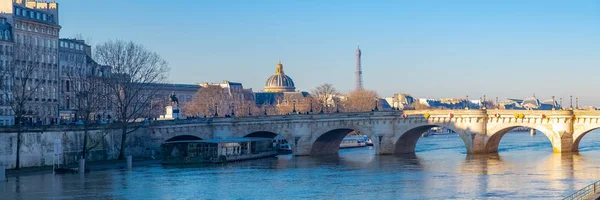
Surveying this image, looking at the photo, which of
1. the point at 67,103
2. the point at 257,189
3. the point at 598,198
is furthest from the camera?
the point at 67,103

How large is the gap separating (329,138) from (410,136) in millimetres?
8324

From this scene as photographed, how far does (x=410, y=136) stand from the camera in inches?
3720

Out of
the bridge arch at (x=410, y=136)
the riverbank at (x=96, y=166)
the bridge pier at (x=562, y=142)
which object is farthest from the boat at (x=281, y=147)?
the bridge pier at (x=562, y=142)

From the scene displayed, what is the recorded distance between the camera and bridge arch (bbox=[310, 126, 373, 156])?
92.1 meters

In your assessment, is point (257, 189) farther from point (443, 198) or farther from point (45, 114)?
point (45, 114)

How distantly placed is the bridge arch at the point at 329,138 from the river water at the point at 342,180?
5561 millimetres

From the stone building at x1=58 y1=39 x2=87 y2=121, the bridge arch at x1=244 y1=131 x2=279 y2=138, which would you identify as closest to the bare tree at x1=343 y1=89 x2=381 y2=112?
the bridge arch at x1=244 y1=131 x2=279 y2=138

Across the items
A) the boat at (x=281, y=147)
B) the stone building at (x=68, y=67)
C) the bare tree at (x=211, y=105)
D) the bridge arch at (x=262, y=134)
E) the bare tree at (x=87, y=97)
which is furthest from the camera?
the bare tree at (x=211, y=105)

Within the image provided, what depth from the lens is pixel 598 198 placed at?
41812 mm

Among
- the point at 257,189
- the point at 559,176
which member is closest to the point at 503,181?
the point at 559,176

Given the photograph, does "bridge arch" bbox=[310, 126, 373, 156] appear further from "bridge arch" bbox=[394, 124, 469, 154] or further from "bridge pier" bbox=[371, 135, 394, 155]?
"bridge arch" bbox=[394, 124, 469, 154]

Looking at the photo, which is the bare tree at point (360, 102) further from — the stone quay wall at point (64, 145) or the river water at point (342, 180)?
the river water at point (342, 180)

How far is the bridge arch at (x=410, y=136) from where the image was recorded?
3492 inches

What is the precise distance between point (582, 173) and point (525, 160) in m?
16.2
